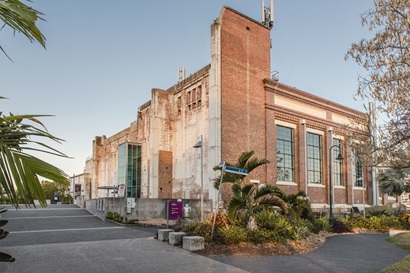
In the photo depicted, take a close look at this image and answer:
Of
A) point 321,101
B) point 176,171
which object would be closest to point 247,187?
point 176,171

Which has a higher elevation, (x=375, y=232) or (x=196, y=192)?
(x=196, y=192)

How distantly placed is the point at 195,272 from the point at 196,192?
59.0ft

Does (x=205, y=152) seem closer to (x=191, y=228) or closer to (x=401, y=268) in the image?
(x=191, y=228)

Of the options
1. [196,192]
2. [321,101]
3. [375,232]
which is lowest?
[375,232]

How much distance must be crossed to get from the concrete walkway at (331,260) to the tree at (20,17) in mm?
7681

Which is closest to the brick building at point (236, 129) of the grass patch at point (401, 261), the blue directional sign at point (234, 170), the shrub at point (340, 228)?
the shrub at point (340, 228)

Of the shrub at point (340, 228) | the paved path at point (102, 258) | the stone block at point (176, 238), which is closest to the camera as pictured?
the paved path at point (102, 258)

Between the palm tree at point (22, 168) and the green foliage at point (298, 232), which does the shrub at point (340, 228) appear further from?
the palm tree at point (22, 168)

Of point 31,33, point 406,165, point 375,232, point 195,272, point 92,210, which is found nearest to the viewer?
point 31,33

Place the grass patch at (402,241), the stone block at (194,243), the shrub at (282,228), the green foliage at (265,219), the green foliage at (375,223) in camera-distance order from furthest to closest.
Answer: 1. the green foliage at (375,223)
2. the grass patch at (402,241)
3. the green foliage at (265,219)
4. the shrub at (282,228)
5. the stone block at (194,243)

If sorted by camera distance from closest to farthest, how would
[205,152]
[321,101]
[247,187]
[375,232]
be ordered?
1. [247,187]
2. [375,232]
3. [205,152]
4. [321,101]

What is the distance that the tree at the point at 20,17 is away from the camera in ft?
9.66

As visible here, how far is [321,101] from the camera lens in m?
32.2

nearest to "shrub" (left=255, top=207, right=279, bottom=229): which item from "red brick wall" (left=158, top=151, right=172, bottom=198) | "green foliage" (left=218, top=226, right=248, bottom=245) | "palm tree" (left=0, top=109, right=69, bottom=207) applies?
"green foliage" (left=218, top=226, right=248, bottom=245)
